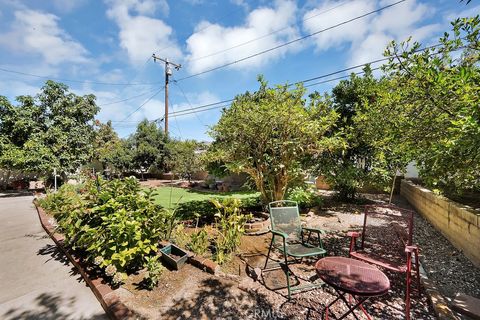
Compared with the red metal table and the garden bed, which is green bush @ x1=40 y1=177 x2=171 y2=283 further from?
the red metal table

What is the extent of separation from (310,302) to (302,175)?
4715 mm

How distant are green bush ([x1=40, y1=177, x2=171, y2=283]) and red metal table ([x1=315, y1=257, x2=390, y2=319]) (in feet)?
7.30

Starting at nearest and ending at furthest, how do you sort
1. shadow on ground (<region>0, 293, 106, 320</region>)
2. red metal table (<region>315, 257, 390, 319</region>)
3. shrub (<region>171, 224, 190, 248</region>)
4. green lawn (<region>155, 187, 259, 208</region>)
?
red metal table (<region>315, 257, 390, 319</region>), shadow on ground (<region>0, 293, 106, 320</region>), shrub (<region>171, 224, 190, 248</region>), green lawn (<region>155, 187, 259, 208</region>)

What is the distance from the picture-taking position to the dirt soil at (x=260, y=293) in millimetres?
2367

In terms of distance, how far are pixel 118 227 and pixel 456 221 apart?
6005 mm

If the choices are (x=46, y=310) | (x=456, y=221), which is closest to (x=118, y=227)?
(x=46, y=310)

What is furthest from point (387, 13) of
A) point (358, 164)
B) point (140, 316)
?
point (140, 316)

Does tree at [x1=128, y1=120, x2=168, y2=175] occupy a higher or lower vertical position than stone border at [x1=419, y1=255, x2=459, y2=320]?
higher

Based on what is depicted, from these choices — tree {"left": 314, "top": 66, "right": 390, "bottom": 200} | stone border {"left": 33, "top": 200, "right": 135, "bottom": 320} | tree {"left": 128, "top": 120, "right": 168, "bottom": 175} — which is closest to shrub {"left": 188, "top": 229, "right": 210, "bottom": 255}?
stone border {"left": 33, "top": 200, "right": 135, "bottom": 320}

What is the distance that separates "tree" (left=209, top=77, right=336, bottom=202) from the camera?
466cm

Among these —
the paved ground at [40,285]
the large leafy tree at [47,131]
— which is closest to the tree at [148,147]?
the large leafy tree at [47,131]

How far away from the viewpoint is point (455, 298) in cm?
265

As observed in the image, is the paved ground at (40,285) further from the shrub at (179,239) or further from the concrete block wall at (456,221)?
the concrete block wall at (456,221)

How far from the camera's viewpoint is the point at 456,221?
14.3 ft
